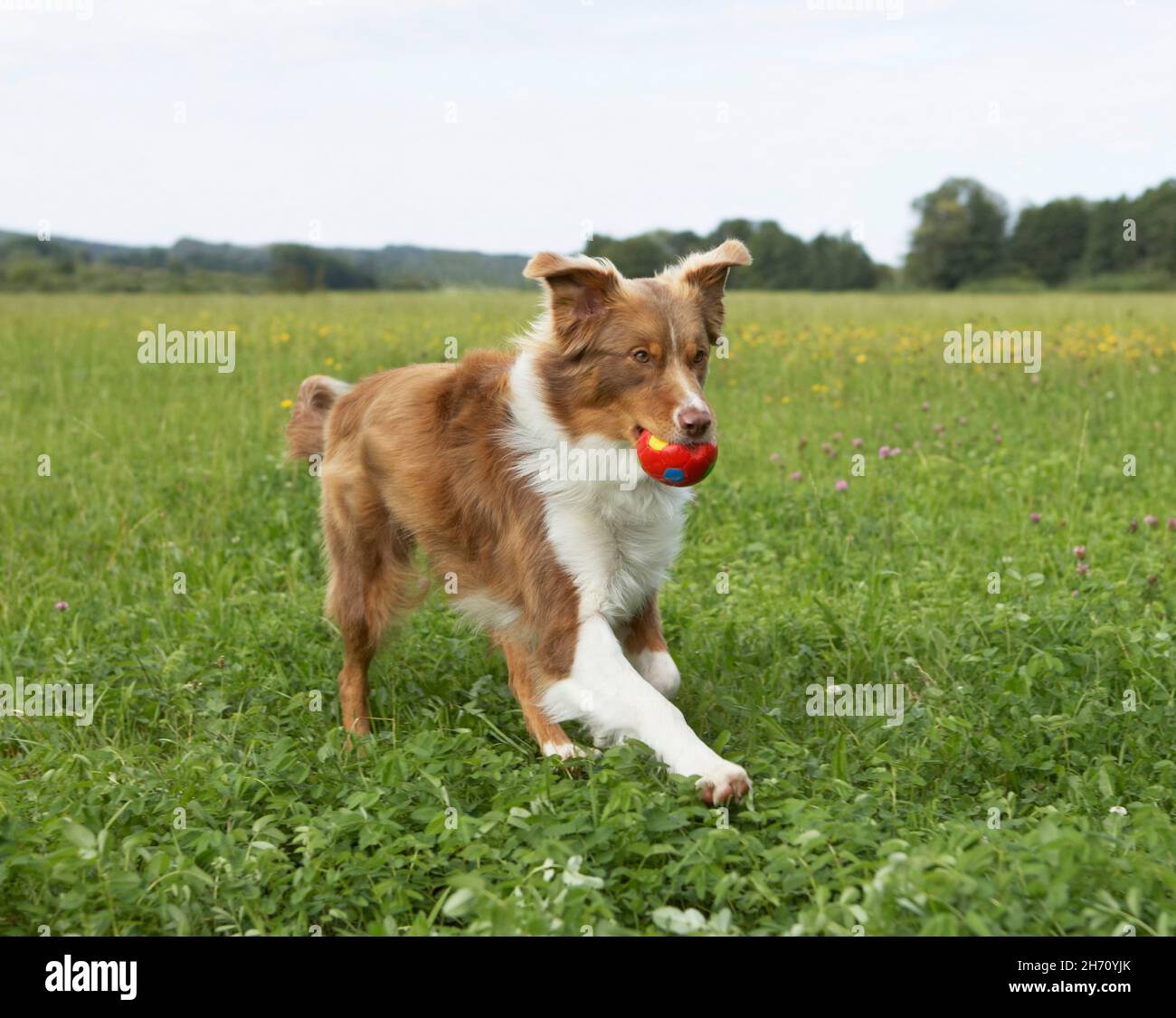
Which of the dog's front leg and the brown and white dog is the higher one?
the brown and white dog

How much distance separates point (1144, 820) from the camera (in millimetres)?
3100

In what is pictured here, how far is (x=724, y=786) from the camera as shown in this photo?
3426mm

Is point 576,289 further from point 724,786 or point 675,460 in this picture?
point 724,786

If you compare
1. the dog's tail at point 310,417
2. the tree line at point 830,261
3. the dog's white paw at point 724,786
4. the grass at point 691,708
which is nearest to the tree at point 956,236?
the tree line at point 830,261

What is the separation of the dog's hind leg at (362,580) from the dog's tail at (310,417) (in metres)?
0.61

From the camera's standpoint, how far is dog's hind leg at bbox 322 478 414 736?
16.0 feet

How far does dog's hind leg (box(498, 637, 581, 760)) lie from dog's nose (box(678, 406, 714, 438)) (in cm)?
105

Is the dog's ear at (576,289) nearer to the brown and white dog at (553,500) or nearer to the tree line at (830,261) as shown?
the brown and white dog at (553,500)

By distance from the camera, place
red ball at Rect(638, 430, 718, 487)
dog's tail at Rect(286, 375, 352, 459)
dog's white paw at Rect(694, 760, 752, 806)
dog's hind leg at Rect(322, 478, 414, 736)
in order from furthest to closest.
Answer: dog's tail at Rect(286, 375, 352, 459)
dog's hind leg at Rect(322, 478, 414, 736)
red ball at Rect(638, 430, 718, 487)
dog's white paw at Rect(694, 760, 752, 806)

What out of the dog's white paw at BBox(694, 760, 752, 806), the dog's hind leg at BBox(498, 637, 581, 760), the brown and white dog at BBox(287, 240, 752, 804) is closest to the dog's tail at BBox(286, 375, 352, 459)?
the brown and white dog at BBox(287, 240, 752, 804)

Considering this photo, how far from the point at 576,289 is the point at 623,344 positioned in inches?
11.2

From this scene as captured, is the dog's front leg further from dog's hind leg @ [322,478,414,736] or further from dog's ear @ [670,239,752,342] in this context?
dog's ear @ [670,239,752,342]

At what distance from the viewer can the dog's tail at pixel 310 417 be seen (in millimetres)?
5633
